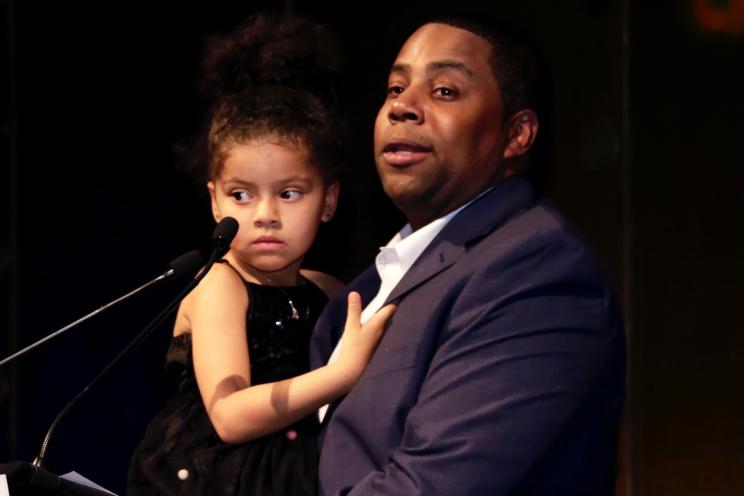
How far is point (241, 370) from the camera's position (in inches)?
92.8

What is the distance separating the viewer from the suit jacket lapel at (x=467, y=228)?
2.19 meters

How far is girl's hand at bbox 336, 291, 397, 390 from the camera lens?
2195 millimetres

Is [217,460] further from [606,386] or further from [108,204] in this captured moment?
[108,204]

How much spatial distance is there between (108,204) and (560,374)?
1660 mm

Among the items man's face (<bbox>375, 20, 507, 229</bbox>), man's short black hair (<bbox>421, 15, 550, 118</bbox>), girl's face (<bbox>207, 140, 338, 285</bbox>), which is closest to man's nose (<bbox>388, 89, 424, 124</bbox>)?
man's face (<bbox>375, 20, 507, 229</bbox>)

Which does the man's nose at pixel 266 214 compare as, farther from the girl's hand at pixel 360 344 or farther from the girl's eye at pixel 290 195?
the girl's hand at pixel 360 344

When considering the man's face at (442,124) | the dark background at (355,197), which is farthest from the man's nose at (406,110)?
the dark background at (355,197)

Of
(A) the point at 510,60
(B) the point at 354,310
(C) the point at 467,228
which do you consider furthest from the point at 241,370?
(A) the point at 510,60

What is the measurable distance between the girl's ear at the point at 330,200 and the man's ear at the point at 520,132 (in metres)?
0.41

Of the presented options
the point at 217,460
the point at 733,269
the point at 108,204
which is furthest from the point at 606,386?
the point at 108,204

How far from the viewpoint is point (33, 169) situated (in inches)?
128

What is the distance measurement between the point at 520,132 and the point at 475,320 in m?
0.50

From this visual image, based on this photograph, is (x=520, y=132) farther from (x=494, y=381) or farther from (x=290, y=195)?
(x=494, y=381)

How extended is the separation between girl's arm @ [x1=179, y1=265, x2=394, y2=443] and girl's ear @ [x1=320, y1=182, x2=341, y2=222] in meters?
0.24
